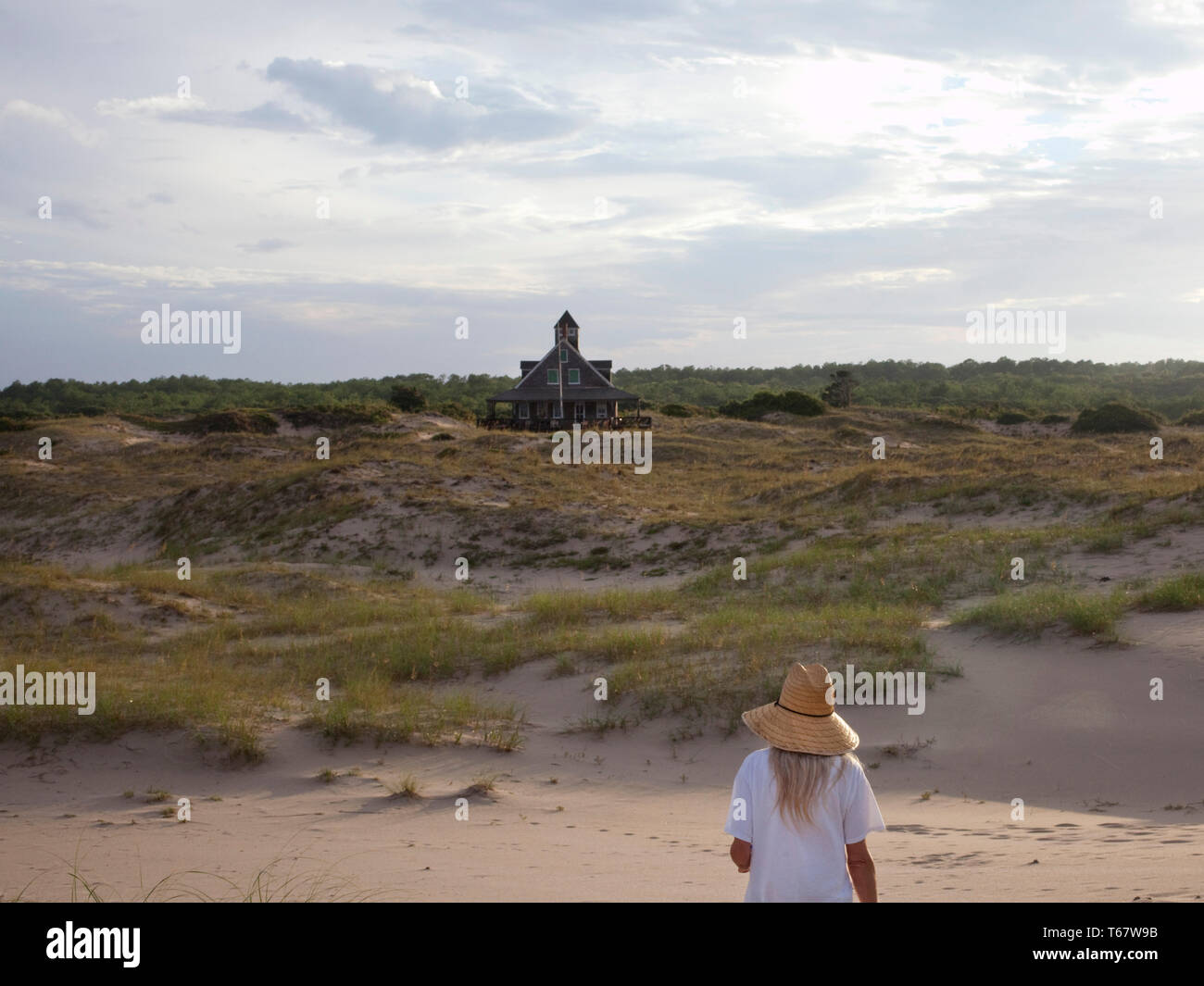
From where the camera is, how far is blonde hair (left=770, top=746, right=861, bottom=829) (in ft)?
10.3

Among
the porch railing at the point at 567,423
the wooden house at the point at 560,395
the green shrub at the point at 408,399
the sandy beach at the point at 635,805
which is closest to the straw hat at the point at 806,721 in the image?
the sandy beach at the point at 635,805

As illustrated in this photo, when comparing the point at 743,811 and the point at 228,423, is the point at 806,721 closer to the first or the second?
the point at 743,811

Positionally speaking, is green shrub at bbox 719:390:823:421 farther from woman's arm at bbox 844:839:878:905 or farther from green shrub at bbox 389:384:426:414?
woman's arm at bbox 844:839:878:905

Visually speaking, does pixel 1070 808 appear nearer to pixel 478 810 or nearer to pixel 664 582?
pixel 478 810

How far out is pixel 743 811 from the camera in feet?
10.5

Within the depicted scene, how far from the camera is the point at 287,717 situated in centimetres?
894

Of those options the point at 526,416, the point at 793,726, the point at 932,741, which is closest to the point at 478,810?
the point at 932,741

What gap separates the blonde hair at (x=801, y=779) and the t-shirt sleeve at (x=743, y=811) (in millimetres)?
85

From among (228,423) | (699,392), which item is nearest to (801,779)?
(228,423)

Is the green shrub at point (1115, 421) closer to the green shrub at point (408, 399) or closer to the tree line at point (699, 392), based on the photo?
the tree line at point (699, 392)

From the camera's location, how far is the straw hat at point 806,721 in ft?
10.4

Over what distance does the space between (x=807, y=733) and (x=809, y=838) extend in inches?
12.0

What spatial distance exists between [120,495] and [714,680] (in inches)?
878

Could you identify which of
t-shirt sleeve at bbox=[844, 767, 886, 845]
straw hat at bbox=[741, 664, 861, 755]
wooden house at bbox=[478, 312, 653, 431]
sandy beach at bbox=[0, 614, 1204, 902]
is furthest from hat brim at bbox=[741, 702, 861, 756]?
wooden house at bbox=[478, 312, 653, 431]
